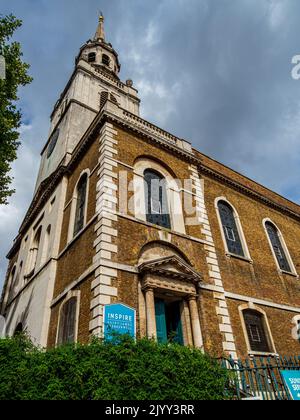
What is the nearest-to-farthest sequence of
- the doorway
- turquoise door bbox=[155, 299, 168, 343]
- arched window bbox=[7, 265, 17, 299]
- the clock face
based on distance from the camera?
1. turquoise door bbox=[155, 299, 168, 343]
2. the doorway
3. arched window bbox=[7, 265, 17, 299]
4. the clock face

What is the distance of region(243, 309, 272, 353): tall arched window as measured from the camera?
38.8 feet

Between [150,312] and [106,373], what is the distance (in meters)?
3.88

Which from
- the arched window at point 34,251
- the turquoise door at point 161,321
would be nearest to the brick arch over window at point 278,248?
the turquoise door at point 161,321

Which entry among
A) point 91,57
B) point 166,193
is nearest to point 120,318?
point 166,193

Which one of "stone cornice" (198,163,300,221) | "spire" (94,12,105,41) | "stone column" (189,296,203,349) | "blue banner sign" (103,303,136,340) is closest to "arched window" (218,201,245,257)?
"stone cornice" (198,163,300,221)

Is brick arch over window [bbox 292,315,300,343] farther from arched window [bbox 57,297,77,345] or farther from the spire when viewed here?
the spire

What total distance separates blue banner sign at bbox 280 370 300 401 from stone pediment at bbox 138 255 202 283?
3929 millimetres

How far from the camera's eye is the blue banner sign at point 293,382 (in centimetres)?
755

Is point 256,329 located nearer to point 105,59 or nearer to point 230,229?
point 230,229

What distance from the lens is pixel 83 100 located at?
2098cm

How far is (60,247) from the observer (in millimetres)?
13094

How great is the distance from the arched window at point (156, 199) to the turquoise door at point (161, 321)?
10.3 ft

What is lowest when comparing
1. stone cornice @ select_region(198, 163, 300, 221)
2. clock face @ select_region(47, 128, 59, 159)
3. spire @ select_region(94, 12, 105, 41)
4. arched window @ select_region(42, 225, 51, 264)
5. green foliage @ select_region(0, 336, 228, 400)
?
green foliage @ select_region(0, 336, 228, 400)
